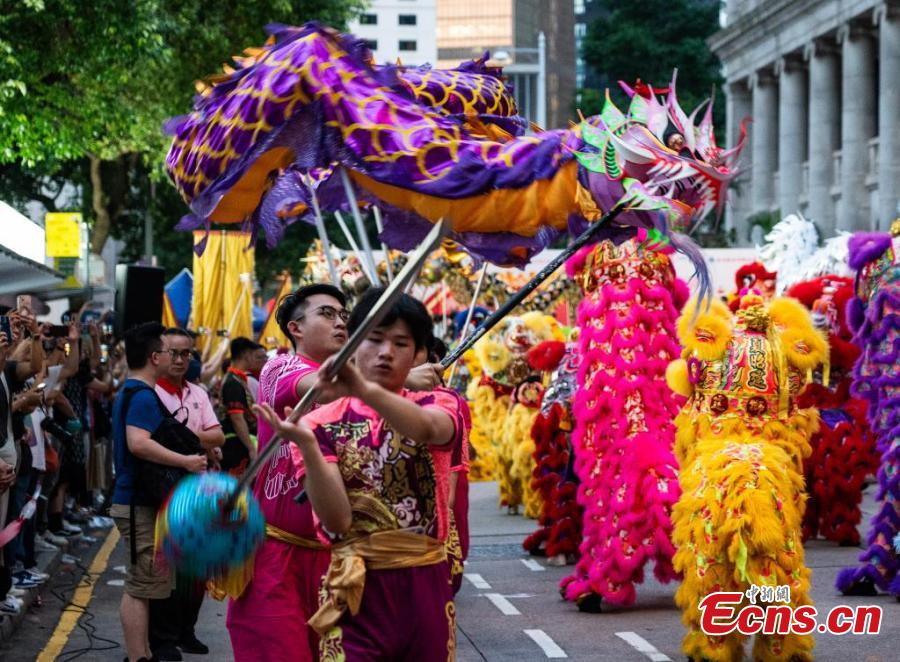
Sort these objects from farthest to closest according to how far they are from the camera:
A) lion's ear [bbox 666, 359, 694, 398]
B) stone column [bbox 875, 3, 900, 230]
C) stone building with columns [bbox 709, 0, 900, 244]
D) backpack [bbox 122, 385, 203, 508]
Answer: stone building with columns [bbox 709, 0, 900, 244] → stone column [bbox 875, 3, 900, 230] → lion's ear [bbox 666, 359, 694, 398] → backpack [bbox 122, 385, 203, 508]

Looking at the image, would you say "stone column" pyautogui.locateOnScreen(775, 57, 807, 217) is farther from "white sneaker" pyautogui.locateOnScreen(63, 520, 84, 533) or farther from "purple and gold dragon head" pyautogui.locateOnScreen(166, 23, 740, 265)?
"purple and gold dragon head" pyautogui.locateOnScreen(166, 23, 740, 265)

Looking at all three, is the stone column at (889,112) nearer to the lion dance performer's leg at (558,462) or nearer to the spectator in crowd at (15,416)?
the lion dance performer's leg at (558,462)

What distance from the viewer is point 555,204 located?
6102 millimetres

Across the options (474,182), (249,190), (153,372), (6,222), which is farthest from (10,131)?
(474,182)

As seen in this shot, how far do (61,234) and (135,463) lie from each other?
19.1 meters

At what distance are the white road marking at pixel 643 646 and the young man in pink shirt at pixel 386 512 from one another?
4099 millimetres

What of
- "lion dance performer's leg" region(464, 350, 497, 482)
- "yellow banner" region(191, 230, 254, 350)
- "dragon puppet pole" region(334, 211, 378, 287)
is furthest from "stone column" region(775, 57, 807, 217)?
"dragon puppet pole" region(334, 211, 378, 287)

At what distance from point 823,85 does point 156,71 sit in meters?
32.2

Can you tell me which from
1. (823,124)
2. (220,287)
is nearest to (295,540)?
(220,287)

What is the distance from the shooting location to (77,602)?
1138cm

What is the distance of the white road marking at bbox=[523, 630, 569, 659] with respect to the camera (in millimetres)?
9223

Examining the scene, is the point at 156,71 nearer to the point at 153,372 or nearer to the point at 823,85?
the point at 153,372

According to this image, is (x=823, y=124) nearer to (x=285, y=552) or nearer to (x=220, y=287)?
(x=220, y=287)

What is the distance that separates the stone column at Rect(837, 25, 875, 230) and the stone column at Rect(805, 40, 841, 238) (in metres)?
2.22
